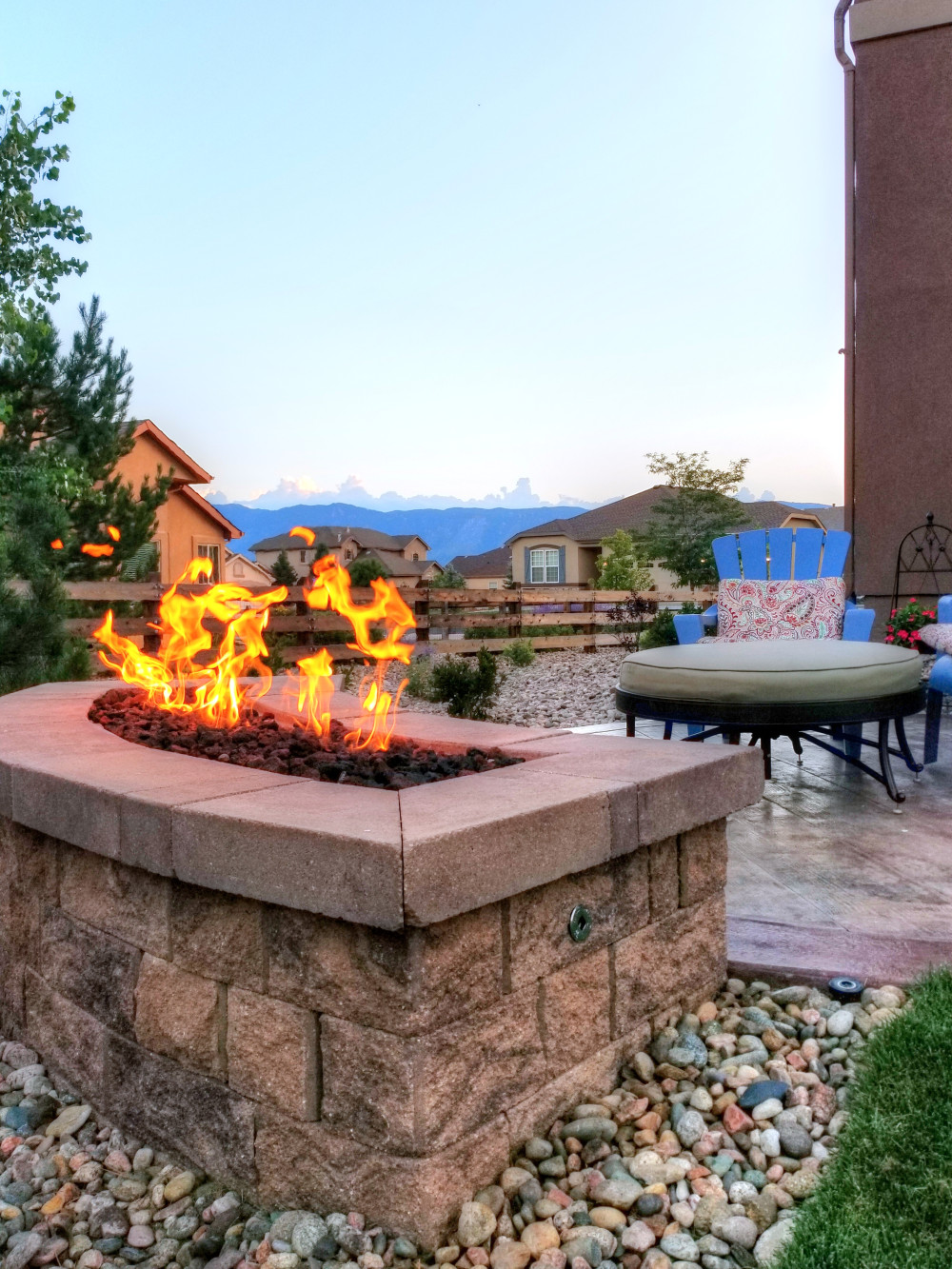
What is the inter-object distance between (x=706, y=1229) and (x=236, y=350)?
7391mm

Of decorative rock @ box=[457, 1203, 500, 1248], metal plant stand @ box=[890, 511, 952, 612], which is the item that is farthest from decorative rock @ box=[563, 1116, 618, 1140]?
metal plant stand @ box=[890, 511, 952, 612]

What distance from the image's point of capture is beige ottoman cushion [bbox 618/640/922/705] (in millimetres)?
2938

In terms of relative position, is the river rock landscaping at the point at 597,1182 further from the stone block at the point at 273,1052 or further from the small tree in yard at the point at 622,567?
the small tree in yard at the point at 622,567

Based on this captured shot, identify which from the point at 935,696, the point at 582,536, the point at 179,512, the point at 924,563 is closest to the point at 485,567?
the point at 582,536

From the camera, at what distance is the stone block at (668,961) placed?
1646 millimetres

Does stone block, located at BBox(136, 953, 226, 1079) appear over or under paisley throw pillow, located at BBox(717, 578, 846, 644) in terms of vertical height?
under

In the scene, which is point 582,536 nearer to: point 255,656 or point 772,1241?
point 255,656

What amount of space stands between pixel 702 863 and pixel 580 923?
0.42 m

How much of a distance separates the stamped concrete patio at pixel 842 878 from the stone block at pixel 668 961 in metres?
0.12

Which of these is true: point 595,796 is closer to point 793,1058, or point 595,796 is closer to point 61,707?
point 793,1058

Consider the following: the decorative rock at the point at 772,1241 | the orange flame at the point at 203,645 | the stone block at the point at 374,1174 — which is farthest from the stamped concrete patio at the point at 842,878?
the orange flame at the point at 203,645

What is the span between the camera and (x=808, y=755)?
435cm

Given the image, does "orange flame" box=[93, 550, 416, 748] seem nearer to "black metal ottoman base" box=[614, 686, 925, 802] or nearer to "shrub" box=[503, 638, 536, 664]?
"black metal ottoman base" box=[614, 686, 925, 802]

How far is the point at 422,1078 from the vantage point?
4.12 feet
